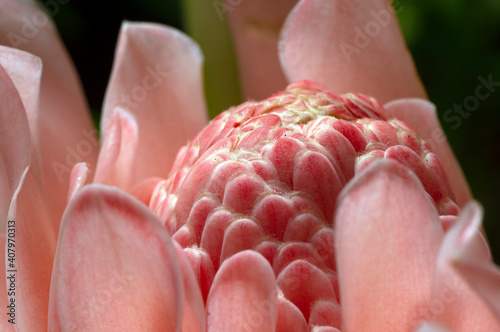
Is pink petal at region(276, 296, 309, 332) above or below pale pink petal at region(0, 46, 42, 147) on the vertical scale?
below

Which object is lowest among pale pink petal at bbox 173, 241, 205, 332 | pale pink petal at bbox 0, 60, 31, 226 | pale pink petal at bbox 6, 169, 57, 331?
pale pink petal at bbox 6, 169, 57, 331

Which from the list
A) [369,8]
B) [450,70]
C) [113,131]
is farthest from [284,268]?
[450,70]

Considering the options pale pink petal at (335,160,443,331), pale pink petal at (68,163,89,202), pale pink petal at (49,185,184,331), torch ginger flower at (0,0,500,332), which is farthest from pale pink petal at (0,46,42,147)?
pale pink petal at (335,160,443,331)

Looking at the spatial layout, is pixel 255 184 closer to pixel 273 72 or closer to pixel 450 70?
pixel 273 72

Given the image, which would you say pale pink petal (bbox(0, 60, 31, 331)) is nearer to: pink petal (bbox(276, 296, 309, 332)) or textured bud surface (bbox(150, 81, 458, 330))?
textured bud surface (bbox(150, 81, 458, 330))

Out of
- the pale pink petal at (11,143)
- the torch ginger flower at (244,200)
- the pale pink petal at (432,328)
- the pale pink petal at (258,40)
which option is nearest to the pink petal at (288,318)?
the torch ginger flower at (244,200)

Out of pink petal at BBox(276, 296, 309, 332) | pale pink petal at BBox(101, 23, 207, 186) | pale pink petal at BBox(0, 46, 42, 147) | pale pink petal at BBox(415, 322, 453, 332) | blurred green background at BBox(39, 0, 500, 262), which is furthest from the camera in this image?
blurred green background at BBox(39, 0, 500, 262)

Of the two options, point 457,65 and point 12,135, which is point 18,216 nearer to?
point 12,135
